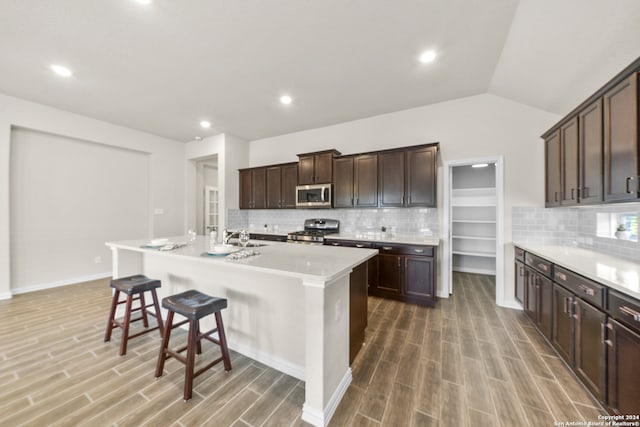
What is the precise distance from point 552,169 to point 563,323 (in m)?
1.88

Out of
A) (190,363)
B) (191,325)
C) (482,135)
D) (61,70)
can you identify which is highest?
(61,70)

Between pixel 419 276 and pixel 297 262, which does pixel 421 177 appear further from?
pixel 297 262

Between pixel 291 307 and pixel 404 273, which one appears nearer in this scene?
pixel 291 307

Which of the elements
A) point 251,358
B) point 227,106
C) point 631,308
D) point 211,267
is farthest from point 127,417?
point 227,106

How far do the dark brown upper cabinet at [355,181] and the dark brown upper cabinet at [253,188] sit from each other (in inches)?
71.6

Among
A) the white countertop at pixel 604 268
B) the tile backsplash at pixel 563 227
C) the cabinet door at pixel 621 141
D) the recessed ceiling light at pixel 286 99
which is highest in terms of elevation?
the recessed ceiling light at pixel 286 99

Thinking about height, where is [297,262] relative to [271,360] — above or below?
above

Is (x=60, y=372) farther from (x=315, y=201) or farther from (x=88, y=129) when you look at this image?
(x=88, y=129)

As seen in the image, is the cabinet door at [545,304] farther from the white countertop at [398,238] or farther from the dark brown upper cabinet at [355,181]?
the dark brown upper cabinet at [355,181]

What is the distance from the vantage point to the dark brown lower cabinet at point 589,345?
1.52m

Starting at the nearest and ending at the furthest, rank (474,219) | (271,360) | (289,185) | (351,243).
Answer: (271,360) → (351,243) → (289,185) → (474,219)

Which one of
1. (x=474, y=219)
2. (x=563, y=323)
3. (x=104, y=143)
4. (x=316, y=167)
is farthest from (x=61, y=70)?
(x=474, y=219)

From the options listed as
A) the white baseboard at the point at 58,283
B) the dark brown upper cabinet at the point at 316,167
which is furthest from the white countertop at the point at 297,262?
the white baseboard at the point at 58,283

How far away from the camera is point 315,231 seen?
4.60 m
